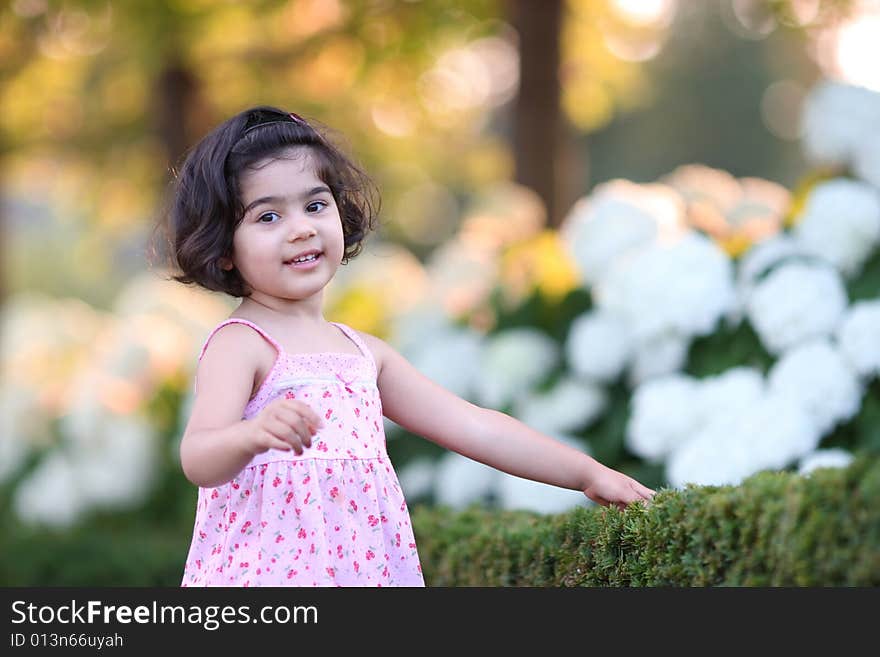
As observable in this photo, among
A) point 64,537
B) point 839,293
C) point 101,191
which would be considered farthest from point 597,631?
point 101,191

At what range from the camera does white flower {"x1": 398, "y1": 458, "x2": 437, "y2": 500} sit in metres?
4.69

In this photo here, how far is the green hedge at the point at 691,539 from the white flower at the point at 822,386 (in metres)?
0.93

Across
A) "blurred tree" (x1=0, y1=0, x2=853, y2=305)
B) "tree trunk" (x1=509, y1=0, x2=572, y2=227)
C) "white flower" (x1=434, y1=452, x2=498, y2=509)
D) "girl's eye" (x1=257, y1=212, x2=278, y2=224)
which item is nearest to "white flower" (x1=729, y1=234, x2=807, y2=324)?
"white flower" (x1=434, y1=452, x2=498, y2=509)

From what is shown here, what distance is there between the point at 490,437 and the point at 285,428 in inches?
26.5

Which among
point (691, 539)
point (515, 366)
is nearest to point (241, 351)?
point (691, 539)

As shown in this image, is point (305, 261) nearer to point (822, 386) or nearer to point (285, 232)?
point (285, 232)

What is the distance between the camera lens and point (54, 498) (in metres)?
5.80

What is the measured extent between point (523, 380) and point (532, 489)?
0.48m

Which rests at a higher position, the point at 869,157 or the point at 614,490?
the point at 869,157

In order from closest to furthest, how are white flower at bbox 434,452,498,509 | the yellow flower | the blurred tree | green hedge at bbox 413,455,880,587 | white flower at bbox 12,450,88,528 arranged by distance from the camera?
1. green hedge at bbox 413,455,880,587
2. white flower at bbox 434,452,498,509
3. the yellow flower
4. white flower at bbox 12,450,88,528
5. the blurred tree

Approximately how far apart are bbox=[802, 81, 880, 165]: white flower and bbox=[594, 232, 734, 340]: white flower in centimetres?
52

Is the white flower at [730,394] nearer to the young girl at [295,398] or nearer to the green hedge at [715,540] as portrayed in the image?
the green hedge at [715,540]

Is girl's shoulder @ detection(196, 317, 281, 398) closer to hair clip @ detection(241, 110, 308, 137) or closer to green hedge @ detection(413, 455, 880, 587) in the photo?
hair clip @ detection(241, 110, 308, 137)

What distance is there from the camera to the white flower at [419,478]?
15.4ft
